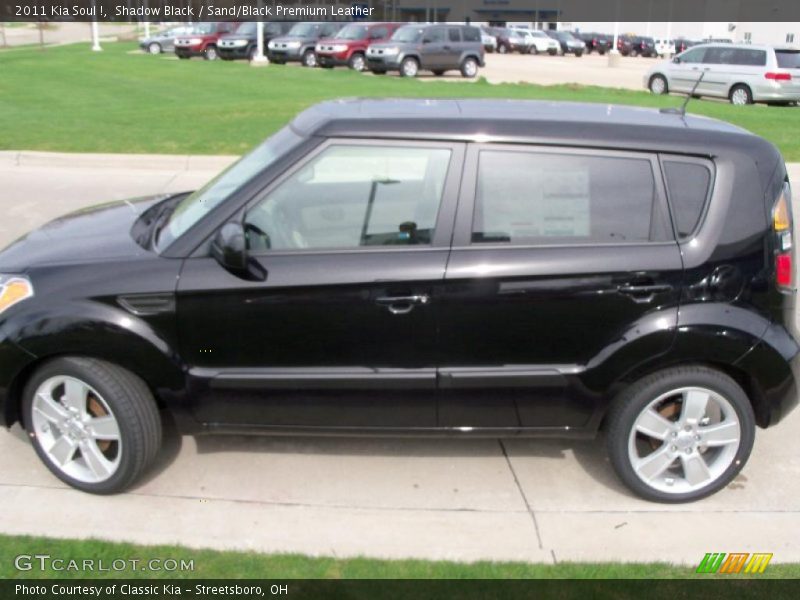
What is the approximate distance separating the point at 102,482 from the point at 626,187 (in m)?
2.64

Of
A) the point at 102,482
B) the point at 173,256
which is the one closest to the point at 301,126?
the point at 173,256

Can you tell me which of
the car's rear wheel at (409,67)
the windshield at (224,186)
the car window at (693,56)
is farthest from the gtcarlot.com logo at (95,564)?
the car's rear wheel at (409,67)

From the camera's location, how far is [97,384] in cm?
360

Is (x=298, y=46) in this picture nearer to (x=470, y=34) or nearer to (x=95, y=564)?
(x=470, y=34)

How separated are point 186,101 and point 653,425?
667 inches

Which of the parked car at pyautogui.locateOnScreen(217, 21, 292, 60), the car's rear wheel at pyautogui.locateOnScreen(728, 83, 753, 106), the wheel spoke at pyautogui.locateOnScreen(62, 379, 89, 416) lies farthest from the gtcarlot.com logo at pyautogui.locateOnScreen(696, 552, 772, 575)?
the parked car at pyautogui.locateOnScreen(217, 21, 292, 60)

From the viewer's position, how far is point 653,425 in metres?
3.77

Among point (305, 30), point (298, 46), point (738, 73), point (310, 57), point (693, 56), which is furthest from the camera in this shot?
point (305, 30)

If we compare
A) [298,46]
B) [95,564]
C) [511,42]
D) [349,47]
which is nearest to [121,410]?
[95,564]

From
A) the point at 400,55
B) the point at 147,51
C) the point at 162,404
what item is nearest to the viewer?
the point at 162,404

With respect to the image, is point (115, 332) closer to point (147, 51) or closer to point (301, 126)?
point (301, 126)

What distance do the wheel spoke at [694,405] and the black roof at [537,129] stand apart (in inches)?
41.0

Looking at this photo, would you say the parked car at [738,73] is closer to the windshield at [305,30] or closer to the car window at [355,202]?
the windshield at [305,30]

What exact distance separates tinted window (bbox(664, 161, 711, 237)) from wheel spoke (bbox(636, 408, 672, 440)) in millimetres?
810
